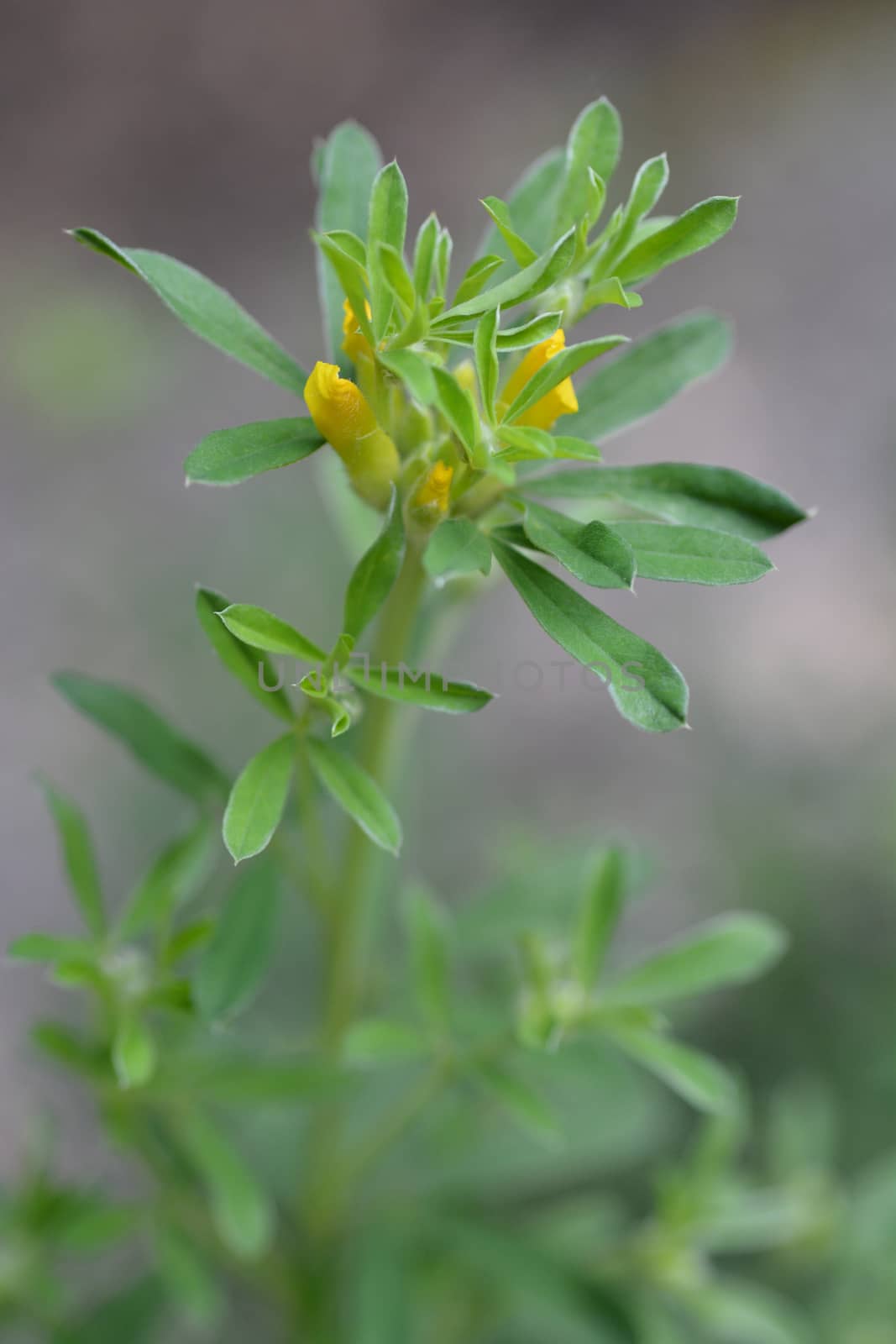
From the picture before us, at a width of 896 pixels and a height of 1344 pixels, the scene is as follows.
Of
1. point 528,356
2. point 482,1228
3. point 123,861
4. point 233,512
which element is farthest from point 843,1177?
point 233,512

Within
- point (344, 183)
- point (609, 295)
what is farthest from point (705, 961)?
point (344, 183)

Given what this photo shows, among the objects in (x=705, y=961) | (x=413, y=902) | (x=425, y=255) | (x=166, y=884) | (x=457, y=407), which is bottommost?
(x=705, y=961)

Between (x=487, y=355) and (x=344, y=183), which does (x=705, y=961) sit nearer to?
(x=487, y=355)

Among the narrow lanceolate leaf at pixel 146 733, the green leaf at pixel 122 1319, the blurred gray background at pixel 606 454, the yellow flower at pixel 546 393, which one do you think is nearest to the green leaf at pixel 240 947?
the narrow lanceolate leaf at pixel 146 733

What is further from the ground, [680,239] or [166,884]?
[680,239]

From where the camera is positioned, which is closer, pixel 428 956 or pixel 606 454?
pixel 428 956

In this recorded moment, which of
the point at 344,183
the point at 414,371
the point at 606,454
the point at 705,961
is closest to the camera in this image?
the point at 414,371

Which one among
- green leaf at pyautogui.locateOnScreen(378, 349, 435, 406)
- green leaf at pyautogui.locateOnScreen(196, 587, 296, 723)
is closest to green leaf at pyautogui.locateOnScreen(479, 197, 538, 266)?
green leaf at pyautogui.locateOnScreen(378, 349, 435, 406)
